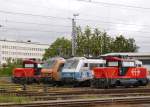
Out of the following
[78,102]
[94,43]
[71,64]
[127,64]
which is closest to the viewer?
[78,102]

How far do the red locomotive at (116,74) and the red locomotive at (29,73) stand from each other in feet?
29.6

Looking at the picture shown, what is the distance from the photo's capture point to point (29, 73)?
4153 cm

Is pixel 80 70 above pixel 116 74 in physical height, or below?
above

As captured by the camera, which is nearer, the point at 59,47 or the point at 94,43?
the point at 94,43

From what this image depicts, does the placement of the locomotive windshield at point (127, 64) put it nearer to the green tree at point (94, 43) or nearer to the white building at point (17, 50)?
the green tree at point (94, 43)

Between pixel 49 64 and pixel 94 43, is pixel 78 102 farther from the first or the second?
pixel 94 43

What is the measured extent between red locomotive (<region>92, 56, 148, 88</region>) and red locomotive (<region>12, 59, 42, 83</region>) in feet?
29.6

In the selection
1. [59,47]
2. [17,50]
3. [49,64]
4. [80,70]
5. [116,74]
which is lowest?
Result: [116,74]

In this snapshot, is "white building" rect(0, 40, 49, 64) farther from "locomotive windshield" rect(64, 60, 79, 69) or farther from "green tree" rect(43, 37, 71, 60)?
"locomotive windshield" rect(64, 60, 79, 69)

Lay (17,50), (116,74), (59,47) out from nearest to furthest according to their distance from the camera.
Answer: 1. (116,74)
2. (59,47)
3. (17,50)

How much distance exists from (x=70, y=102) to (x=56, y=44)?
4478 inches

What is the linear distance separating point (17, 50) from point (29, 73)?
358 ft

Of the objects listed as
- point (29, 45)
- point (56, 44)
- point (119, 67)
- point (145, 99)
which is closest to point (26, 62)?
point (119, 67)

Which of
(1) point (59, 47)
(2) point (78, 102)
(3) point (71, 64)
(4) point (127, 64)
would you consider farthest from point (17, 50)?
(2) point (78, 102)
